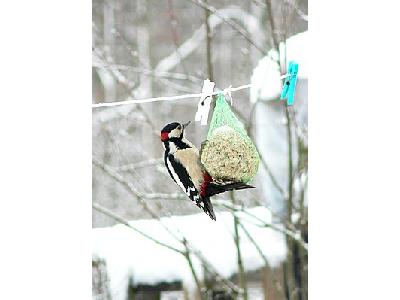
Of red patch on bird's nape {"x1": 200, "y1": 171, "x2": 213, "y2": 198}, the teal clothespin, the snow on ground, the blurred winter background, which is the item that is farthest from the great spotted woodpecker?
the snow on ground

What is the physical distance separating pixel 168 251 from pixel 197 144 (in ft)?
1.27

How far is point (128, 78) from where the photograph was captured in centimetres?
253

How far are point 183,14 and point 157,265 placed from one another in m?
0.89

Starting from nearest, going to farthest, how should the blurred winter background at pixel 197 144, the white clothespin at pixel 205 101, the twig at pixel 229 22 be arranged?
the white clothespin at pixel 205 101 < the twig at pixel 229 22 < the blurred winter background at pixel 197 144

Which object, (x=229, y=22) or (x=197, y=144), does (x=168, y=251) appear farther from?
(x=229, y=22)

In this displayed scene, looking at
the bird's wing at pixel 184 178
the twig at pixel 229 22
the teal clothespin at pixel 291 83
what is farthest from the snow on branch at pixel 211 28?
the bird's wing at pixel 184 178

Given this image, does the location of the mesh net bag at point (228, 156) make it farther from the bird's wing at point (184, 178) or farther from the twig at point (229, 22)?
the twig at point (229, 22)

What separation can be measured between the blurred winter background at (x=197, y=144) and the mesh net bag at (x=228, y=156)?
0.80 metres

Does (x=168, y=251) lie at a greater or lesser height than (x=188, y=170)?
lesser

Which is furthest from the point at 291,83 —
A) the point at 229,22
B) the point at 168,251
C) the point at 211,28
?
the point at 168,251

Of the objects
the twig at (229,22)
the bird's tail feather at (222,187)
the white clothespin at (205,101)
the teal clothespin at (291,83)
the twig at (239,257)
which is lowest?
the twig at (239,257)

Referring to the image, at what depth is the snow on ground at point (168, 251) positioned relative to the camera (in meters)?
2.36

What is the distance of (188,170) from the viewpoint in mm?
1395
